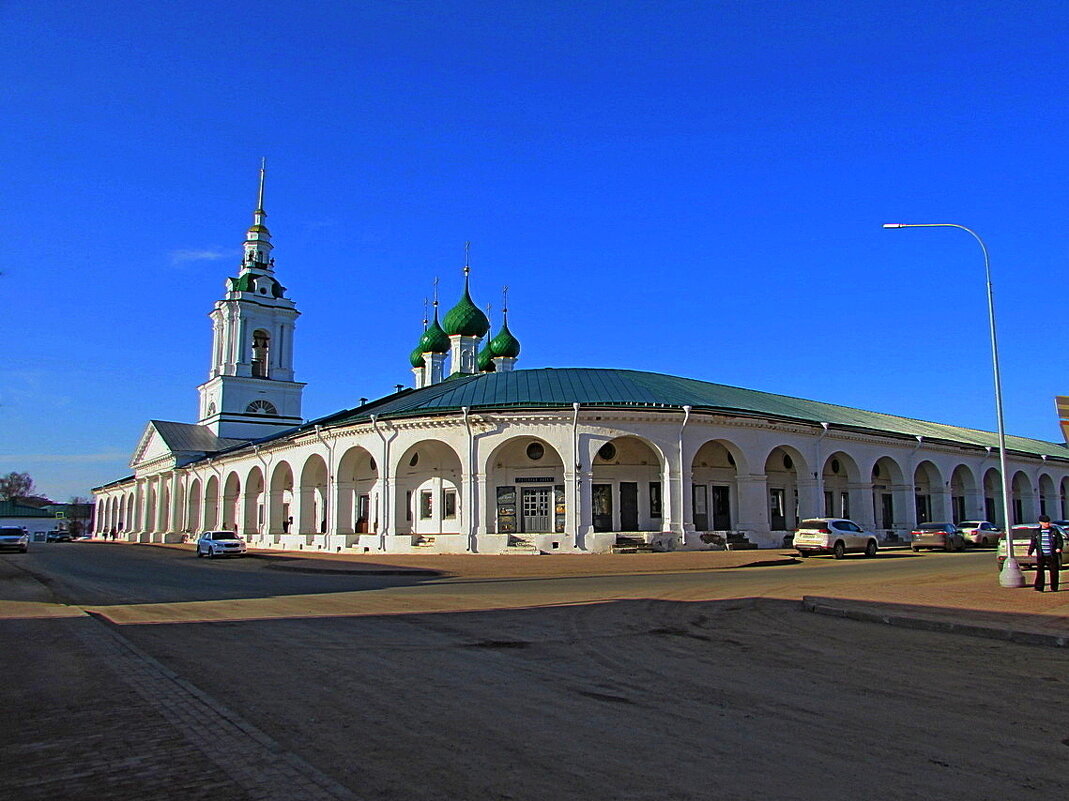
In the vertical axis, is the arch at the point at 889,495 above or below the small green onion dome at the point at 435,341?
below

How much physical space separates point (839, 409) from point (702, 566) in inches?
1044

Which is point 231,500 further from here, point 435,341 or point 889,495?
point 889,495

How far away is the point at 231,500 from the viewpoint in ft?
177

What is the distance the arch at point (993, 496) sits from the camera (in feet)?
174

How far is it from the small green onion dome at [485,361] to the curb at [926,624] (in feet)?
147

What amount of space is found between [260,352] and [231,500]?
17598mm

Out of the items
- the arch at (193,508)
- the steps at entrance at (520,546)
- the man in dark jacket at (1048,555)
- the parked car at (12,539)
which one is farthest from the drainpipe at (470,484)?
the arch at (193,508)

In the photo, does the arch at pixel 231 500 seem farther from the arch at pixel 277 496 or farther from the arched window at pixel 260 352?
the arched window at pixel 260 352

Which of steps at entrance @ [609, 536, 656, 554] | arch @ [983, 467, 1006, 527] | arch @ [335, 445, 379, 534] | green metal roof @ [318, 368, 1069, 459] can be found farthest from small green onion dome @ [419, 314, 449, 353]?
arch @ [983, 467, 1006, 527]

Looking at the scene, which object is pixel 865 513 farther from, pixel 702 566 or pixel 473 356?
pixel 473 356

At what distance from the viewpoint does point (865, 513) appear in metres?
40.6

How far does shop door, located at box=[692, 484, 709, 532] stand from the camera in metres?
36.2

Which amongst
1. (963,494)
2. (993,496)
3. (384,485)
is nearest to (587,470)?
(384,485)

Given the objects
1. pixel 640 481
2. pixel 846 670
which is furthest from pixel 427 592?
pixel 640 481
